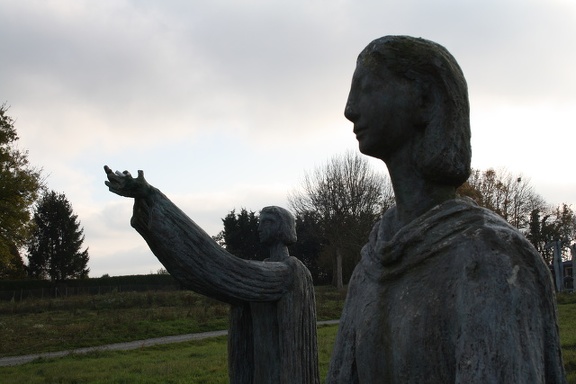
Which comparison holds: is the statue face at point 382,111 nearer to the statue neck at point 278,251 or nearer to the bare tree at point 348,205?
the statue neck at point 278,251

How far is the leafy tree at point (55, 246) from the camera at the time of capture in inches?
2365

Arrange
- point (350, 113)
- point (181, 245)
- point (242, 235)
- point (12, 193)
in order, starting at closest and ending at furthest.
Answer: point (350, 113)
point (181, 245)
point (12, 193)
point (242, 235)

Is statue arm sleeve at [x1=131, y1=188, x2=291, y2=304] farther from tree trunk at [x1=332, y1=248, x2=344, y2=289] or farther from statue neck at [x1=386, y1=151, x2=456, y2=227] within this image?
tree trunk at [x1=332, y1=248, x2=344, y2=289]

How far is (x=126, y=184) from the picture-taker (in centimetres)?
506

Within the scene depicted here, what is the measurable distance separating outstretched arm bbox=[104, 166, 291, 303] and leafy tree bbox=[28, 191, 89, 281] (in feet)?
190

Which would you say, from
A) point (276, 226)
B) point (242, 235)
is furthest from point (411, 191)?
point (242, 235)

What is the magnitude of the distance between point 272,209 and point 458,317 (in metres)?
5.01

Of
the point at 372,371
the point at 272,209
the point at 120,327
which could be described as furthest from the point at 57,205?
the point at 372,371

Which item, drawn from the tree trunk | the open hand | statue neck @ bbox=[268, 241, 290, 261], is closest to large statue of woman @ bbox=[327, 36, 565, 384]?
the open hand

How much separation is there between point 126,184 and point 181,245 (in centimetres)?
69

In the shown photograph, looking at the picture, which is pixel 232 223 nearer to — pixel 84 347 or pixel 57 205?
pixel 57 205

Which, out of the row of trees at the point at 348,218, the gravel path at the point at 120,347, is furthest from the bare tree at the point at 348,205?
A: the gravel path at the point at 120,347

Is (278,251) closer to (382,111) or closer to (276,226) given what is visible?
(276,226)

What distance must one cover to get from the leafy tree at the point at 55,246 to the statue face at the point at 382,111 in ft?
202
